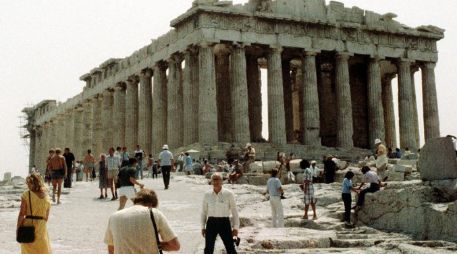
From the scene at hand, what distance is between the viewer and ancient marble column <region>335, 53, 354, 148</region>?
1751 inches

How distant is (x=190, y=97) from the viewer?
136 feet

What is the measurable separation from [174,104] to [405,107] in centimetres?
1632

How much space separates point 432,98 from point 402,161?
58.9 ft

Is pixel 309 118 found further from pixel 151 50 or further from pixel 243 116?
pixel 151 50

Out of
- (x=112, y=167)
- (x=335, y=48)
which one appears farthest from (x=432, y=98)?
(x=112, y=167)

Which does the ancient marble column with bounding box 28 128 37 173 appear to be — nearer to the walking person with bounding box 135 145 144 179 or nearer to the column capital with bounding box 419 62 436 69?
the column capital with bounding box 419 62 436 69

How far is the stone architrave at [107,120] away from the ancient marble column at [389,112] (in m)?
21.7

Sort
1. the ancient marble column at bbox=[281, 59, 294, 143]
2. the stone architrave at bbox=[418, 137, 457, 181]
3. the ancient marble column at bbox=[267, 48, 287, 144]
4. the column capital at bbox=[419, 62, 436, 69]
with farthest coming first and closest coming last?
the column capital at bbox=[419, 62, 436, 69], the ancient marble column at bbox=[281, 59, 294, 143], the ancient marble column at bbox=[267, 48, 287, 144], the stone architrave at bbox=[418, 137, 457, 181]

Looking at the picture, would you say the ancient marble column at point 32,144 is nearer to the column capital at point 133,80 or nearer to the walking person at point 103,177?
the column capital at point 133,80

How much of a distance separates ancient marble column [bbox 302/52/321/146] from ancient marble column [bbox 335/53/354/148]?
6.88ft

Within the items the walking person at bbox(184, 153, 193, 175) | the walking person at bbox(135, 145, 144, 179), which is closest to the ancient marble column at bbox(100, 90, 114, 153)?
the walking person at bbox(135, 145, 144, 179)

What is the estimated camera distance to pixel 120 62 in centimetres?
5288

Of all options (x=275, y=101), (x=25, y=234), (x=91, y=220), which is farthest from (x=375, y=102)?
(x=25, y=234)

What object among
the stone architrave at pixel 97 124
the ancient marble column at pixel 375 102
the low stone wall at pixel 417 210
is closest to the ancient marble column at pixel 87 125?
the stone architrave at pixel 97 124
